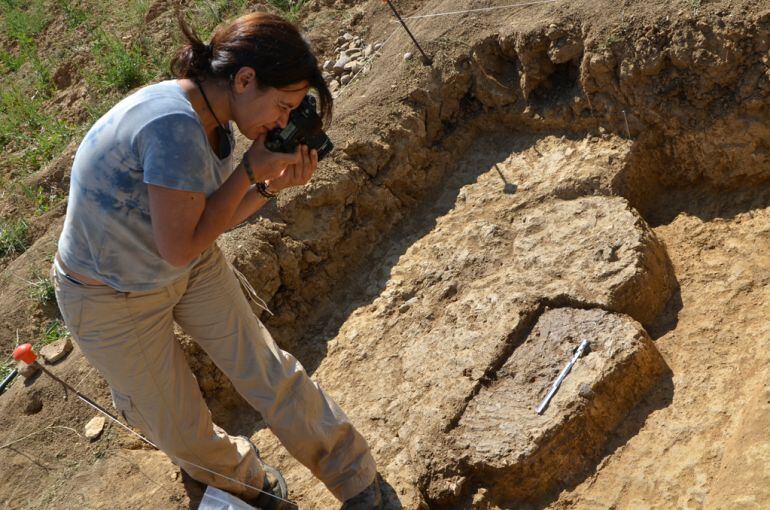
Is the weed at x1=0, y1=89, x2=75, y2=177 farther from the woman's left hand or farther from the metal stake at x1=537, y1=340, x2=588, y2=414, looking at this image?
the metal stake at x1=537, y1=340, x2=588, y2=414

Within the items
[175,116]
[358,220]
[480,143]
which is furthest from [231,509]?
Answer: [480,143]

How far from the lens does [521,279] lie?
10.8ft

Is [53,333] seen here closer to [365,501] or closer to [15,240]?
[15,240]

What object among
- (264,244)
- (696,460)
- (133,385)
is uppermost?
(133,385)

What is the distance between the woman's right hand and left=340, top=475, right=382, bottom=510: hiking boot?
3.67 feet

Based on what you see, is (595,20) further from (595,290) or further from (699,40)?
(595,290)

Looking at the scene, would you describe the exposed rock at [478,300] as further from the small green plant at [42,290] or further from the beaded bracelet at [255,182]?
the small green plant at [42,290]

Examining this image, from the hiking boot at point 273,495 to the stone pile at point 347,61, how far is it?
2.43 m

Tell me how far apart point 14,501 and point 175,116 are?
1.95 m

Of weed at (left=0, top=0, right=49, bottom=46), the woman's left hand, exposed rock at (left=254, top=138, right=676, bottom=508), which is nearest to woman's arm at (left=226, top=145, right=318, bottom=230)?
the woman's left hand

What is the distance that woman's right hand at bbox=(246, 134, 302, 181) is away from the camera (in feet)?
6.77

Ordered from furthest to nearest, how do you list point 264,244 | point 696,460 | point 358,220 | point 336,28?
point 336,28
point 358,220
point 264,244
point 696,460

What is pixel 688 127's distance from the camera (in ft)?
11.4

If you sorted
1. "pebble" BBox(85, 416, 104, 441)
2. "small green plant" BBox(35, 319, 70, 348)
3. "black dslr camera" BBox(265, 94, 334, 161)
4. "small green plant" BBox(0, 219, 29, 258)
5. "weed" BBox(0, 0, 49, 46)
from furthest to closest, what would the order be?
"weed" BBox(0, 0, 49, 46) < "small green plant" BBox(0, 219, 29, 258) < "small green plant" BBox(35, 319, 70, 348) < "pebble" BBox(85, 416, 104, 441) < "black dslr camera" BBox(265, 94, 334, 161)
